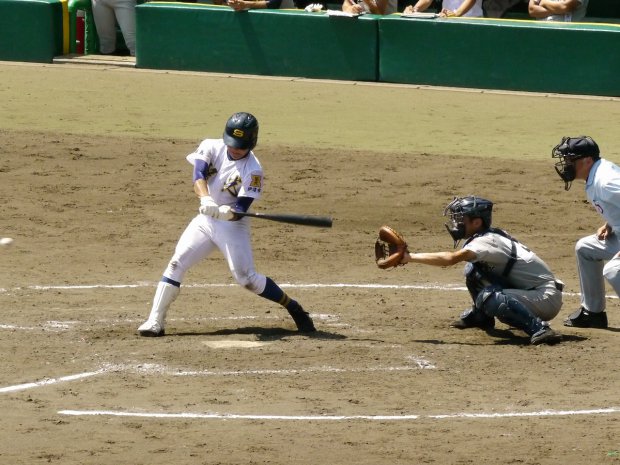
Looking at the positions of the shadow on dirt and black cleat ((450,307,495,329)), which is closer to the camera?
the shadow on dirt

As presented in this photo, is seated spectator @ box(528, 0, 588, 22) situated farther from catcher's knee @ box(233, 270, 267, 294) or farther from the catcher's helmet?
catcher's knee @ box(233, 270, 267, 294)

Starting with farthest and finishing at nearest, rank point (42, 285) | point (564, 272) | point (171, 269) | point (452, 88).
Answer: point (452, 88), point (564, 272), point (42, 285), point (171, 269)

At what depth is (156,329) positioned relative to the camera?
27.2 feet

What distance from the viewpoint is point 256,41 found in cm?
1806

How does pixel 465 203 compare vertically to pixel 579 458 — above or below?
above

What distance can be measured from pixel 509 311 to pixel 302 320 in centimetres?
139

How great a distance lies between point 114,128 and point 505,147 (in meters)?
4.62

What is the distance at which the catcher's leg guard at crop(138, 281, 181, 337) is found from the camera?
830 cm

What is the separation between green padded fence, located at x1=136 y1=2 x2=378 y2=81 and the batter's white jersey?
937 centimetres

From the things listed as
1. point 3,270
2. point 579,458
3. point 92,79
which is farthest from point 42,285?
point 92,79

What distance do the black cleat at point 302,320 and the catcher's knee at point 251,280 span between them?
271 millimetres

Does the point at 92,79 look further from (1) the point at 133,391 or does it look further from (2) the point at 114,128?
(1) the point at 133,391

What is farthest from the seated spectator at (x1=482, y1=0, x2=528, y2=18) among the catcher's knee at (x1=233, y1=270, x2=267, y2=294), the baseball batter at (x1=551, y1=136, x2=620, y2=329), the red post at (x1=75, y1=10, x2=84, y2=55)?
the catcher's knee at (x1=233, y1=270, x2=267, y2=294)

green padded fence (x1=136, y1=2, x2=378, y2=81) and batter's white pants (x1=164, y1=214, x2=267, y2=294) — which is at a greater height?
green padded fence (x1=136, y1=2, x2=378, y2=81)
